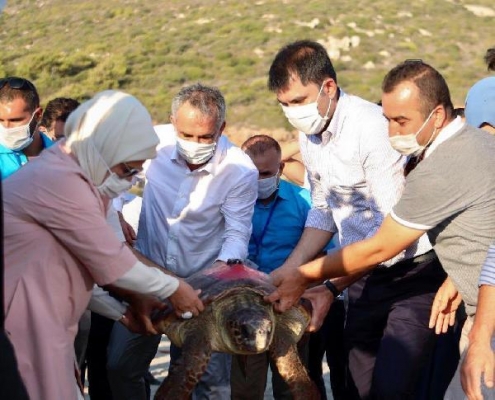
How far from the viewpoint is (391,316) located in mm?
A: 4230

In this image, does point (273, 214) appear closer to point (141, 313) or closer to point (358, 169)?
point (358, 169)

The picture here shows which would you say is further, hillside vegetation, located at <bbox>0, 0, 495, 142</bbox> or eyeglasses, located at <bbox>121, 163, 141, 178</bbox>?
hillside vegetation, located at <bbox>0, 0, 495, 142</bbox>

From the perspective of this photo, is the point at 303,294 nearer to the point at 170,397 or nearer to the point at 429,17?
the point at 170,397

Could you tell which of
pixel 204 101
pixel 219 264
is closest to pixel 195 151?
pixel 204 101

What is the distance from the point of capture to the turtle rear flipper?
3.80 metres

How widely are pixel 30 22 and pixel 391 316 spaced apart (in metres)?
32.8

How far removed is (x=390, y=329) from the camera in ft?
13.7

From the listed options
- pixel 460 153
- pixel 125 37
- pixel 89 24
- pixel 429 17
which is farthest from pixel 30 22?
pixel 460 153

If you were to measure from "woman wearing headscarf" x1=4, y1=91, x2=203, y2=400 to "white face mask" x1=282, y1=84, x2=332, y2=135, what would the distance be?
129 centimetres

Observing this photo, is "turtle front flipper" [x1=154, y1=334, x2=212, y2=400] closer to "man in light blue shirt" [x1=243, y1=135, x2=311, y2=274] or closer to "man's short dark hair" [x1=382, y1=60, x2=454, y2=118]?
"man in light blue shirt" [x1=243, y1=135, x2=311, y2=274]

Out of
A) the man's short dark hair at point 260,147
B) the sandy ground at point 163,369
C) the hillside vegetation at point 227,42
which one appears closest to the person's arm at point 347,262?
the man's short dark hair at point 260,147

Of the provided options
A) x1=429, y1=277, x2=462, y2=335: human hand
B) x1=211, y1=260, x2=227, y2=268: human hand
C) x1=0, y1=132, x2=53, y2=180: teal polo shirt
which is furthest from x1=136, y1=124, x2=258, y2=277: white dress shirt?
x1=429, y1=277, x2=462, y2=335: human hand

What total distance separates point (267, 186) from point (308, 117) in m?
0.95

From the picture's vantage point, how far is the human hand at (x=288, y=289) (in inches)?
154
